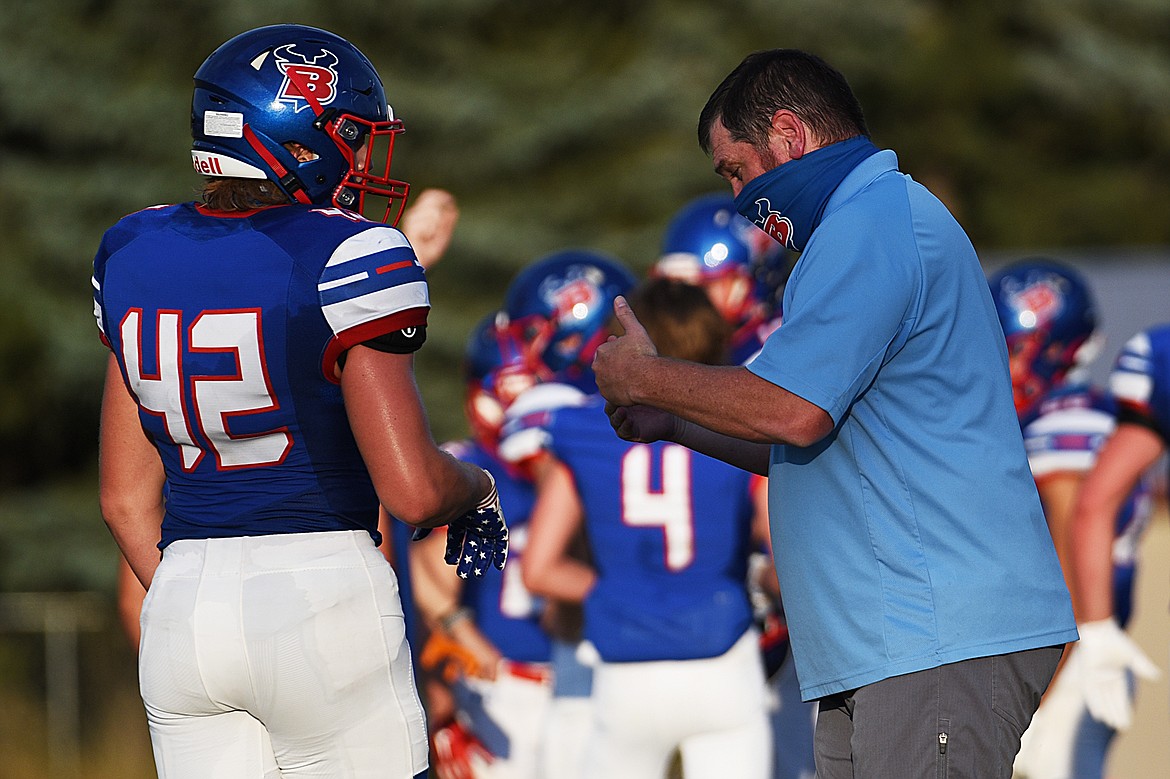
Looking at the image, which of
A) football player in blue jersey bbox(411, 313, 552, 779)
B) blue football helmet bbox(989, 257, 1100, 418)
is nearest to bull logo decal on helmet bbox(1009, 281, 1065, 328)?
blue football helmet bbox(989, 257, 1100, 418)

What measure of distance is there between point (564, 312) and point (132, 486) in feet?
11.8

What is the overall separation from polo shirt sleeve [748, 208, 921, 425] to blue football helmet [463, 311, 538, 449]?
3.86 m

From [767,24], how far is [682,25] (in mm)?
984

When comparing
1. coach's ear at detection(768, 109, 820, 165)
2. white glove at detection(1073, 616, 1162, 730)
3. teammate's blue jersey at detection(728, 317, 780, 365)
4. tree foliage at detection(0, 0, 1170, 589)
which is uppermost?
coach's ear at detection(768, 109, 820, 165)

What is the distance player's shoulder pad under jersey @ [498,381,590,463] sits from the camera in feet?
19.2

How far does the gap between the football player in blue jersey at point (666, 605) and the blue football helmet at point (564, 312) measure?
1.45 meters

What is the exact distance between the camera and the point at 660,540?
5152 millimetres

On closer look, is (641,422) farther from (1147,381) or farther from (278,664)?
(1147,381)

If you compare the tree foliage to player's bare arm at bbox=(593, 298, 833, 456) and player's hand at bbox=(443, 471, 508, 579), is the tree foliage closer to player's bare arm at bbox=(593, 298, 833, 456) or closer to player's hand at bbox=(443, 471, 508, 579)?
player's hand at bbox=(443, 471, 508, 579)

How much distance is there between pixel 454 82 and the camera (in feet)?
54.0

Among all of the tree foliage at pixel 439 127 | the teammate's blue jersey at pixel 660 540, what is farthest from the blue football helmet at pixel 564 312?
the tree foliage at pixel 439 127

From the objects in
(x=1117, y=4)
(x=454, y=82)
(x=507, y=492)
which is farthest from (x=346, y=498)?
(x=1117, y=4)

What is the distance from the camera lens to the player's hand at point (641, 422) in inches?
130

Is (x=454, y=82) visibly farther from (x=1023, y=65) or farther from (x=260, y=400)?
(x=260, y=400)
